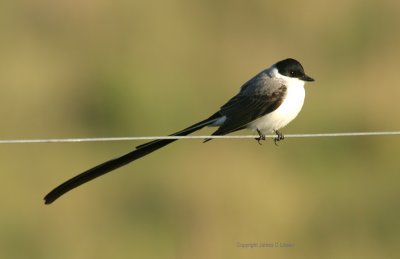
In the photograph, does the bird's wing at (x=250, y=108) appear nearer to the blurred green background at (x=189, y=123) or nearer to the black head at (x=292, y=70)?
the black head at (x=292, y=70)

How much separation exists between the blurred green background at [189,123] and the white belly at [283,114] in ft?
3.34

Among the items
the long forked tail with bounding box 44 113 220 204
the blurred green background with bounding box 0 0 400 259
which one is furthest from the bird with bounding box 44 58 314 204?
the blurred green background with bounding box 0 0 400 259

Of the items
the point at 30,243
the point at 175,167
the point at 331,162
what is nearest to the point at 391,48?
the point at 331,162

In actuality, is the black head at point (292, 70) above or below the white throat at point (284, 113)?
above

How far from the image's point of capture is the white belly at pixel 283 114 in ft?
22.9

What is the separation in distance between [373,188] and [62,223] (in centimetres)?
257

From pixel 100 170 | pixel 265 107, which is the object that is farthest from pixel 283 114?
pixel 100 170

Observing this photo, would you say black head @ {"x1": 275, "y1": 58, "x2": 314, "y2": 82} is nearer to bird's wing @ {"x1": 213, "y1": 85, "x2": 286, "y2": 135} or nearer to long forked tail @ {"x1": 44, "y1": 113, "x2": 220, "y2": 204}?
bird's wing @ {"x1": 213, "y1": 85, "x2": 286, "y2": 135}

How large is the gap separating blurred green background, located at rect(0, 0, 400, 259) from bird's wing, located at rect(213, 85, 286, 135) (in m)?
1.07

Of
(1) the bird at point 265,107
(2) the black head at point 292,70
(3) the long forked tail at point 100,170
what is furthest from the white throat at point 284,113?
(3) the long forked tail at point 100,170

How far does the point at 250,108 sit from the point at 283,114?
0.22 m

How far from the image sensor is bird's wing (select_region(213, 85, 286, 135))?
22.8ft

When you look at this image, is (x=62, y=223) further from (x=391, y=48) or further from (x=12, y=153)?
(x=391, y=48)

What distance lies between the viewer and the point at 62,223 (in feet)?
25.8
